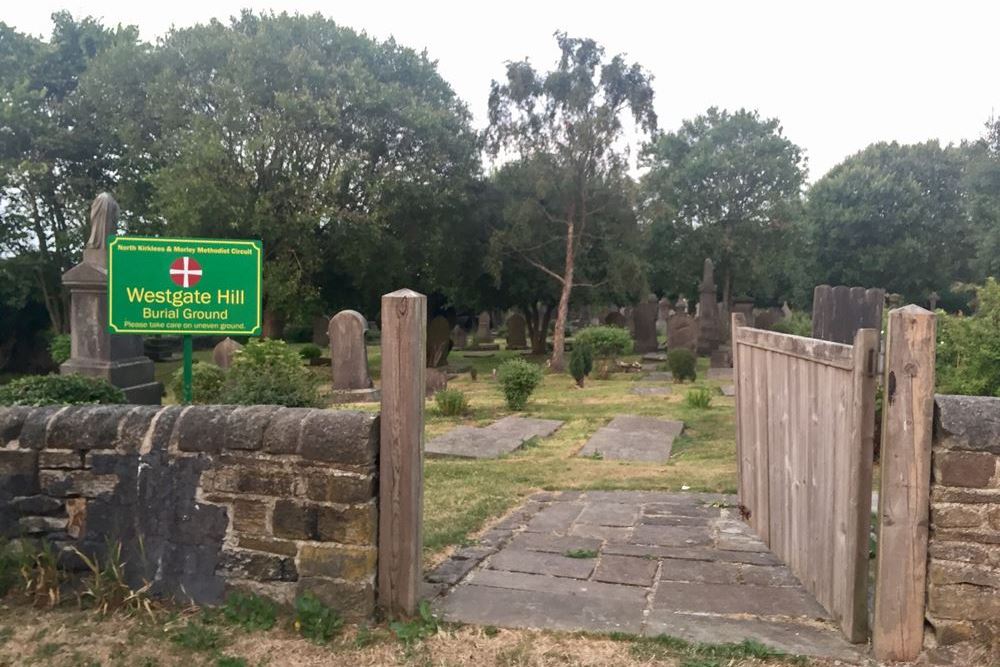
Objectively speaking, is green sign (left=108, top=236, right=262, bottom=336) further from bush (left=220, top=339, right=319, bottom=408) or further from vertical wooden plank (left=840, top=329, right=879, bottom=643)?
Answer: vertical wooden plank (left=840, top=329, right=879, bottom=643)

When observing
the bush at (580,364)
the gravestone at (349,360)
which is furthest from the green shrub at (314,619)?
the bush at (580,364)

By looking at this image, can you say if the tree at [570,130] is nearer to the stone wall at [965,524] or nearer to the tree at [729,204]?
the tree at [729,204]

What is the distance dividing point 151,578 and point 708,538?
3392mm

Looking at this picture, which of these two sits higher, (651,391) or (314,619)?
(651,391)

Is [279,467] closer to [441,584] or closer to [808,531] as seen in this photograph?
[441,584]

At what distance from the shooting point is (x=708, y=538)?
16.6 feet

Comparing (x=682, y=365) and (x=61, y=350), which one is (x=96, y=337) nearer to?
(x=61, y=350)

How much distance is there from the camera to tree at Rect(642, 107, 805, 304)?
33.6 meters

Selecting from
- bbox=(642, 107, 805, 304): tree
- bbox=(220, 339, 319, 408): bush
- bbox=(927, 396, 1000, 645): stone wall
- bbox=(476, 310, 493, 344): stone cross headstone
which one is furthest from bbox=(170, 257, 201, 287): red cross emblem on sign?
bbox=(642, 107, 805, 304): tree

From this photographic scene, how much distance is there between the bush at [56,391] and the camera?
211 inches

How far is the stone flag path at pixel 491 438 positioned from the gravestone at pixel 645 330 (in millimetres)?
14557

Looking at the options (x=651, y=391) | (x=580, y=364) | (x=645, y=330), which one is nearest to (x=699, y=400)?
(x=651, y=391)

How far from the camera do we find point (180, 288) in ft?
18.2

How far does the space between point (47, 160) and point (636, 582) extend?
79.7 feet
